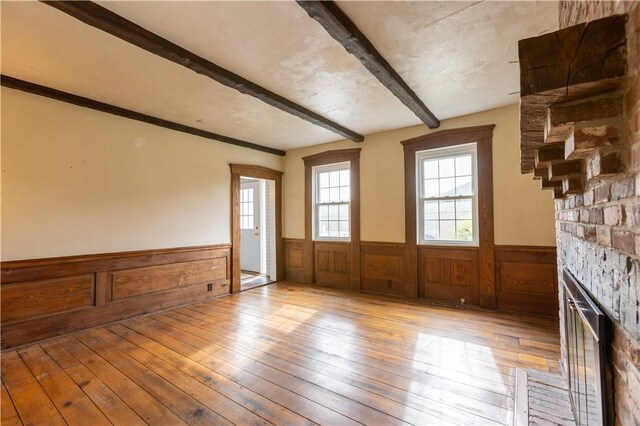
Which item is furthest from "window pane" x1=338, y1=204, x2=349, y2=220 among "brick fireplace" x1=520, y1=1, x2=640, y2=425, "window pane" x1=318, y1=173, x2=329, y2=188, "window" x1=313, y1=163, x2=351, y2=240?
"brick fireplace" x1=520, y1=1, x2=640, y2=425

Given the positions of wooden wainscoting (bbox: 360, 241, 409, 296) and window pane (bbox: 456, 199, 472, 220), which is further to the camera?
wooden wainscoting (bbox: 360, 241, 409, 296)

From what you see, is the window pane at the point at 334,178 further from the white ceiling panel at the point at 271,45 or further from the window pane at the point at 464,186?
the window pane at the point at 464,186

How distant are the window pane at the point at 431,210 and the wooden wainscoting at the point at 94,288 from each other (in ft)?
11.2

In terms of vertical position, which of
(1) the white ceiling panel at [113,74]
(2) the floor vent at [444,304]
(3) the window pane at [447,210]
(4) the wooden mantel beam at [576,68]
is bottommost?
(2) the floor vent at [444,304]

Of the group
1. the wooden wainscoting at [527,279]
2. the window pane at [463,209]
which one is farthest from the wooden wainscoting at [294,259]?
the wooden wainscoting at [527,279]

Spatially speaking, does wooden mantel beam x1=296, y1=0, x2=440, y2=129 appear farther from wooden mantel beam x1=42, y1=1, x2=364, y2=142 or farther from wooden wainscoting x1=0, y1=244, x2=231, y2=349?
wooden wainscoting x1=0, y1=244, x2=231, y2=349

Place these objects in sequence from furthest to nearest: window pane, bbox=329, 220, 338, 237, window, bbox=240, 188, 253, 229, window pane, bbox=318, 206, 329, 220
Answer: window, bbox=240, 188, 253, 229, window pane, bbox=318, 206, 329, 220, window pane, bbox=329, 220, 338, 237

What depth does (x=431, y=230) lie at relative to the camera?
14.3 feet

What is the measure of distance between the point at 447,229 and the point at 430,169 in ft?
3.06

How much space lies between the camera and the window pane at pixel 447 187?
417 cm

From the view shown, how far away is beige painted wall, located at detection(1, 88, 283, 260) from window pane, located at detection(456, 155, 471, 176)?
3689mm

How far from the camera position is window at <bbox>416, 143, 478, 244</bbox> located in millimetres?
4047

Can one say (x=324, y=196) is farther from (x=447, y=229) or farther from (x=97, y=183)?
(x=97, y=183)

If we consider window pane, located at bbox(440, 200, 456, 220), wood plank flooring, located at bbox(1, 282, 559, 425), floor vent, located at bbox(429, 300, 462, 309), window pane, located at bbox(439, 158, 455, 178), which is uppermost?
window pane, located at bbox(439, 158, 455, 178)
